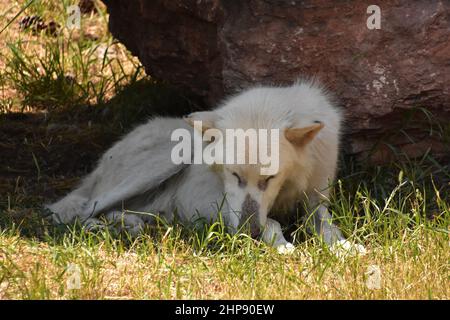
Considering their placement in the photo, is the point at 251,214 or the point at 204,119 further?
the point at 204,119

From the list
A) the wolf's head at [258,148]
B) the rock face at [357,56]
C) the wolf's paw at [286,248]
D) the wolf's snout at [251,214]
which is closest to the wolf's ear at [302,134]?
the wolf's head at [258,148]

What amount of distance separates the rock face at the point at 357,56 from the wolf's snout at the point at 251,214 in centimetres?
133

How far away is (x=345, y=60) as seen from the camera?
20.9ft

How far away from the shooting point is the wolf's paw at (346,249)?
518cm

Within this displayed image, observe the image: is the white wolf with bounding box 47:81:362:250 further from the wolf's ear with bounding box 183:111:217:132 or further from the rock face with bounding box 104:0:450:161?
the rock face with bounding box 104:0:450:161

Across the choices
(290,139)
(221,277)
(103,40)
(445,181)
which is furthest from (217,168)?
(103,40)

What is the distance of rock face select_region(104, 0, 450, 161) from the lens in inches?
245

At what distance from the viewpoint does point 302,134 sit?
17.8 ft

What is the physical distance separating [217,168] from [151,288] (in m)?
1.09

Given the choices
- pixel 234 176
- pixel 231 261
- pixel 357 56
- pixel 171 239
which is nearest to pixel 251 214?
pixel 234 176

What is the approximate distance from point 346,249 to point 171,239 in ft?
3.33

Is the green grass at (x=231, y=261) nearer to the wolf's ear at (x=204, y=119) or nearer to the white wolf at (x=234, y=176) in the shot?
the white wolf at (x=234, y=176)

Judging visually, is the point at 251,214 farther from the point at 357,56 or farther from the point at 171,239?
the point at 357,56

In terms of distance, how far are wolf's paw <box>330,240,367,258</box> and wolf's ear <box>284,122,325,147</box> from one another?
637 mm
